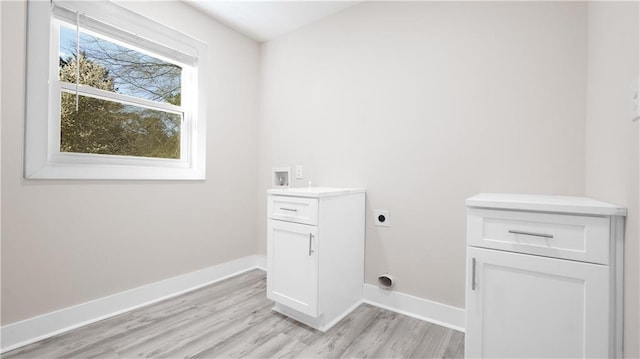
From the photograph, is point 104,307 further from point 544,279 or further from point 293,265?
point 544,279

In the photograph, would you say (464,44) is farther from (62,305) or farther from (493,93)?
(62,305)

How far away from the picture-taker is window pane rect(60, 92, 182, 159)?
1.74 metres

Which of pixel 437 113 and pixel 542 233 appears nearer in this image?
pixel 542 233

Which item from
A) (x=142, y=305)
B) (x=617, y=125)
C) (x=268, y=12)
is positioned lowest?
(x=142, y=305)

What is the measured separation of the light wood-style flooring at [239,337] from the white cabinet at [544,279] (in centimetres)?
50

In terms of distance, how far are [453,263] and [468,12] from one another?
62.4 inches

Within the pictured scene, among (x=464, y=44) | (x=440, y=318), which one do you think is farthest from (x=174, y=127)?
(x=440, y=318)

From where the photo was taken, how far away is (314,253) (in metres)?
1.64

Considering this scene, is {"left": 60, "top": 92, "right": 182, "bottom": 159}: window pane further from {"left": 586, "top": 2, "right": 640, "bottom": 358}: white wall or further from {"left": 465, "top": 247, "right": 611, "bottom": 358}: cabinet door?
{"left": 586, "top": 2, "right": 640, "bottom": 358}: white wall

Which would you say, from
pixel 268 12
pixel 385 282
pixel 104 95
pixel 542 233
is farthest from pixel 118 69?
pixel 542 233

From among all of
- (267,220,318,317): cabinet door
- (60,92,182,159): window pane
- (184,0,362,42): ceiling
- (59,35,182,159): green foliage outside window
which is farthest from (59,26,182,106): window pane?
(267,220,318,317): cabinet door

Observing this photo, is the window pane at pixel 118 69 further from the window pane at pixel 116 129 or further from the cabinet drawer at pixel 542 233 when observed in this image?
the cabinet drawer at pixel 542 233

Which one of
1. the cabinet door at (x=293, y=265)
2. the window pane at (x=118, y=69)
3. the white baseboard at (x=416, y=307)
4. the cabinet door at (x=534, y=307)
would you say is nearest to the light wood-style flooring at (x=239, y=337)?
the white baseboard at (x=416, y=307)

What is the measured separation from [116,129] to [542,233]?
255 centimetres
